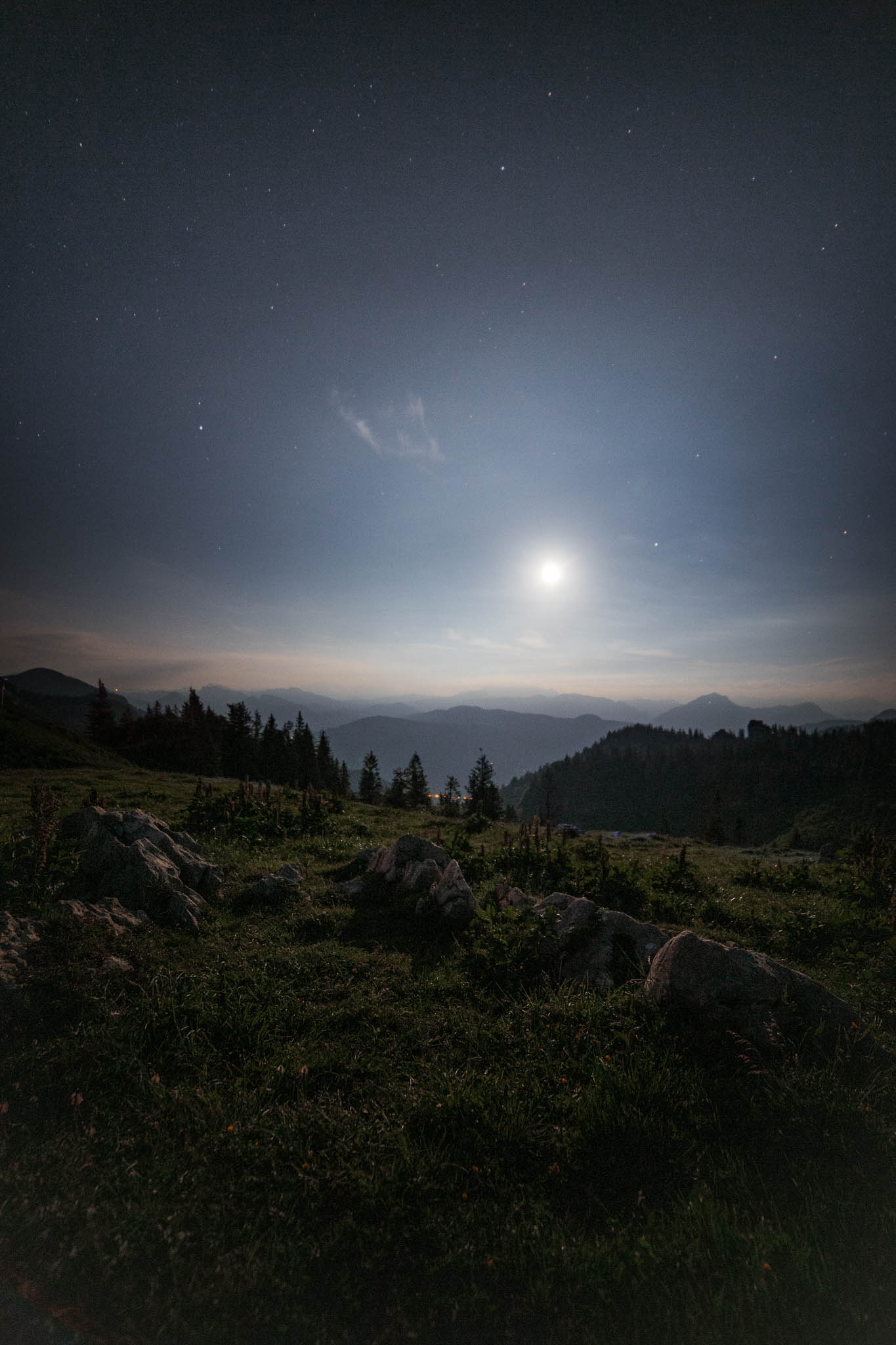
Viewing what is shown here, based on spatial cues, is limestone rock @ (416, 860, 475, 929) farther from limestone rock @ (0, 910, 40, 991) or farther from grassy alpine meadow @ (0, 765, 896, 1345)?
limestone rock @ (0, 910, 40, 991)

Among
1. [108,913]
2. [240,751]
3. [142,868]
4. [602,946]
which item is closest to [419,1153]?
[602,946]

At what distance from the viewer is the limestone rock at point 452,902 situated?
8609 millimetres

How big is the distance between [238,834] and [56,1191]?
33.1ft

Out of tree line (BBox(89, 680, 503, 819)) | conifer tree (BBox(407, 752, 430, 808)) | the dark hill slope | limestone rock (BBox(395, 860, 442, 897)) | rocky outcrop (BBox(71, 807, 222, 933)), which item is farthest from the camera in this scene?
conifer tree (BBox(407, 752, 430, 808))

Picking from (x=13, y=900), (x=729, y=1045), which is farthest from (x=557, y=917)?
(x=13, y=900)

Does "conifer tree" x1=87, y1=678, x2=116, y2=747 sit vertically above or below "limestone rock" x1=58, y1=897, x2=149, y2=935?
above

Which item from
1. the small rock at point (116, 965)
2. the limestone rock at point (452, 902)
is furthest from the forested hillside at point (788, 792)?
the small rock at point (116, 965)

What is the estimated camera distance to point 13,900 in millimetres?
7574

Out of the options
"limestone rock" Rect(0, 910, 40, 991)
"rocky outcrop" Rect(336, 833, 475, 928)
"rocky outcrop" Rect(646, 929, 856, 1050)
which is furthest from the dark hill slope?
"rocky outcrop" Rect(646, 929, 856, 1050)

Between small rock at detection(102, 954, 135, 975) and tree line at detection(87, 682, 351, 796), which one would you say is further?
tree line at detection(87, 682, 351, 796)

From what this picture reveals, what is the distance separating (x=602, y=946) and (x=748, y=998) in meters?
2.07

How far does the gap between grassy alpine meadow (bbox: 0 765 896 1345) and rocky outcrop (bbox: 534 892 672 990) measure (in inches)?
12.5

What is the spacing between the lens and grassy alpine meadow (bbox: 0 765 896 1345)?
3207mm

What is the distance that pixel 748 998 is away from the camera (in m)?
5.71
